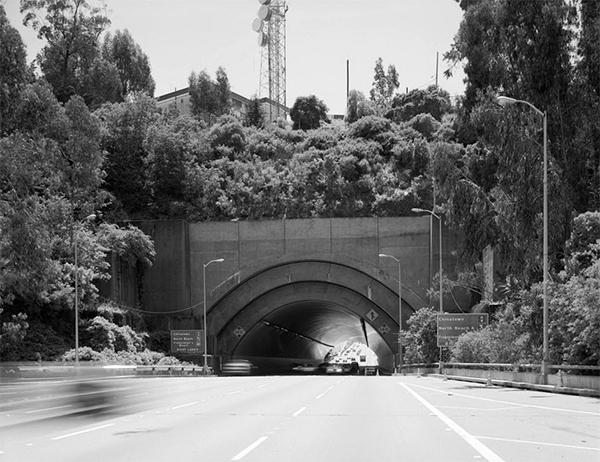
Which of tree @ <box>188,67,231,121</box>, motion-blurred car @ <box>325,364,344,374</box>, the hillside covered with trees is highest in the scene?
tree @ <box>188,67,231,121</box>

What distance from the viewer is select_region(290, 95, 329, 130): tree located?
338ft

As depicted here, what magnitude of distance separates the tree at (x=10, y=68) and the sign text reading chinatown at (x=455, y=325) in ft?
100

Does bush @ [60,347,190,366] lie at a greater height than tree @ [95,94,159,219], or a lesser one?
lesser

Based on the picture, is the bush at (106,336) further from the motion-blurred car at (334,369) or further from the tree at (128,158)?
the motion-blurred car at (334,369)

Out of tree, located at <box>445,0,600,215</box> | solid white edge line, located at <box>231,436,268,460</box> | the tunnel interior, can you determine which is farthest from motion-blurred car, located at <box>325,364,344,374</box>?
solid white edge line, located at <box>231,436,268,460</box>

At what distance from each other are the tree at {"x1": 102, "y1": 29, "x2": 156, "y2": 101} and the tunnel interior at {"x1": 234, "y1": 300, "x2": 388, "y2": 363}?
34.9 meters

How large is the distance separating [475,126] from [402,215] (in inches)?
1447

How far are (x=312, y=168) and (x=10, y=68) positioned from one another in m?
46.1

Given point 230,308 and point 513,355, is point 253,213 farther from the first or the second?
point 513,355

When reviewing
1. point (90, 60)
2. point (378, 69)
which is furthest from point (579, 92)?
point (378, 69)

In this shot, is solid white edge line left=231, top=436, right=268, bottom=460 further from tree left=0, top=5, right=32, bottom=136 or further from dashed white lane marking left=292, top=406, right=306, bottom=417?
tree left=0, top=5, right=32, bottom=136

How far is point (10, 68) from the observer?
36219 mm

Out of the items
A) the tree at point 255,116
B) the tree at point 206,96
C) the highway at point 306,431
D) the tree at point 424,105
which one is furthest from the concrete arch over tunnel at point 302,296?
the highway at point 306,431

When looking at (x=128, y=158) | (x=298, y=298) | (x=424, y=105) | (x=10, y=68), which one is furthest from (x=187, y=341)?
(x=424, y=105)
